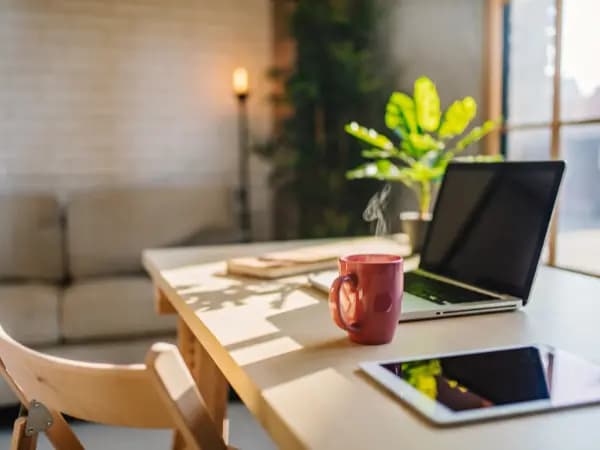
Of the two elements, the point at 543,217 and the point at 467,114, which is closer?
the point at 543,217

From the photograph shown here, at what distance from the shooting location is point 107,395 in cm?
74

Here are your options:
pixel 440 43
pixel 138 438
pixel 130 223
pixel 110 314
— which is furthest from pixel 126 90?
pixel 138 438

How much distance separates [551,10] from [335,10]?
101cm

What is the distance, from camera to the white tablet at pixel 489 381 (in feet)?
2.20

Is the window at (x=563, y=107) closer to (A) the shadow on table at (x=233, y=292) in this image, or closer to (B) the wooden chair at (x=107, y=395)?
(A) the shadow on table at (x=233, y=292)

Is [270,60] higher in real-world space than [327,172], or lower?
higher

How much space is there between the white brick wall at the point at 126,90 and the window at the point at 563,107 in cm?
136

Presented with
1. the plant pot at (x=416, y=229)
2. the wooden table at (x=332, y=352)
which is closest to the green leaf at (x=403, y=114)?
the plant pot at (x=416, y=229)

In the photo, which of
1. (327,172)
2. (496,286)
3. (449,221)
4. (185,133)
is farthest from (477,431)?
(185,133)

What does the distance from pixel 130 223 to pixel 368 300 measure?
2205 millimetres

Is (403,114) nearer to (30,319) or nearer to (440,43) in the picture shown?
(440,43)

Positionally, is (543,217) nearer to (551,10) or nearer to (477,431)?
(477,431)

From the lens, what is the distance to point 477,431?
62 cm

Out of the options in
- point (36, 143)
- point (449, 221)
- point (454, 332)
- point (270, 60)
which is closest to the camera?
point (454, 332)
